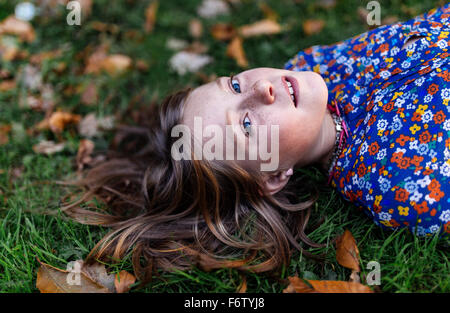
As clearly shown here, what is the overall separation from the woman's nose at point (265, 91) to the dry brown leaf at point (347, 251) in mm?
695

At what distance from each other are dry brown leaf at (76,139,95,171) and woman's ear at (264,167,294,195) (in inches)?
45.8

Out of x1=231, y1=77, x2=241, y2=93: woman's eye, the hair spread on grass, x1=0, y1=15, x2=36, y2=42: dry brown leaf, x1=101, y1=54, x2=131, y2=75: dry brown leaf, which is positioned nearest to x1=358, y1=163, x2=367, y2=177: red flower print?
the hair spread on grass

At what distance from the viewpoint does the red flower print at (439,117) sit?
1658 millimetres

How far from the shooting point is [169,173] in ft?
6.57

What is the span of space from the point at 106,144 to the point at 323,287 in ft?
5.23

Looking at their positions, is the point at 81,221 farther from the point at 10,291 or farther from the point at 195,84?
the point at 195,84

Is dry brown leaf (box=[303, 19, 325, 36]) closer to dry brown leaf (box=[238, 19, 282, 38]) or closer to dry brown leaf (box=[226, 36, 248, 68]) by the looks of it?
dry brown leaf (box=[238, 19, 282, 38])

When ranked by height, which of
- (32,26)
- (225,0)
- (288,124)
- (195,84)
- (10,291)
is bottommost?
(10,291)

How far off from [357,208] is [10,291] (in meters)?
1.63

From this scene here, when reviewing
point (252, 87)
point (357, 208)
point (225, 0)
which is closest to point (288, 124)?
point (252, 87)

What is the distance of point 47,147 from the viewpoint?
246cm

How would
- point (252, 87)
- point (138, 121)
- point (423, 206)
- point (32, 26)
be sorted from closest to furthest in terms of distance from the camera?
point (423, 206), point (252, 87), point (138, 121), point (32, 26)

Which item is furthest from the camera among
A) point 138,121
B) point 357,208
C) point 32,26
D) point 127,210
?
point 32,26

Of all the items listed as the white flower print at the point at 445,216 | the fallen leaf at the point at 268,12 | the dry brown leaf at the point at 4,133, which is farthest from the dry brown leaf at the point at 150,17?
the white flower print at the point at 445,216
